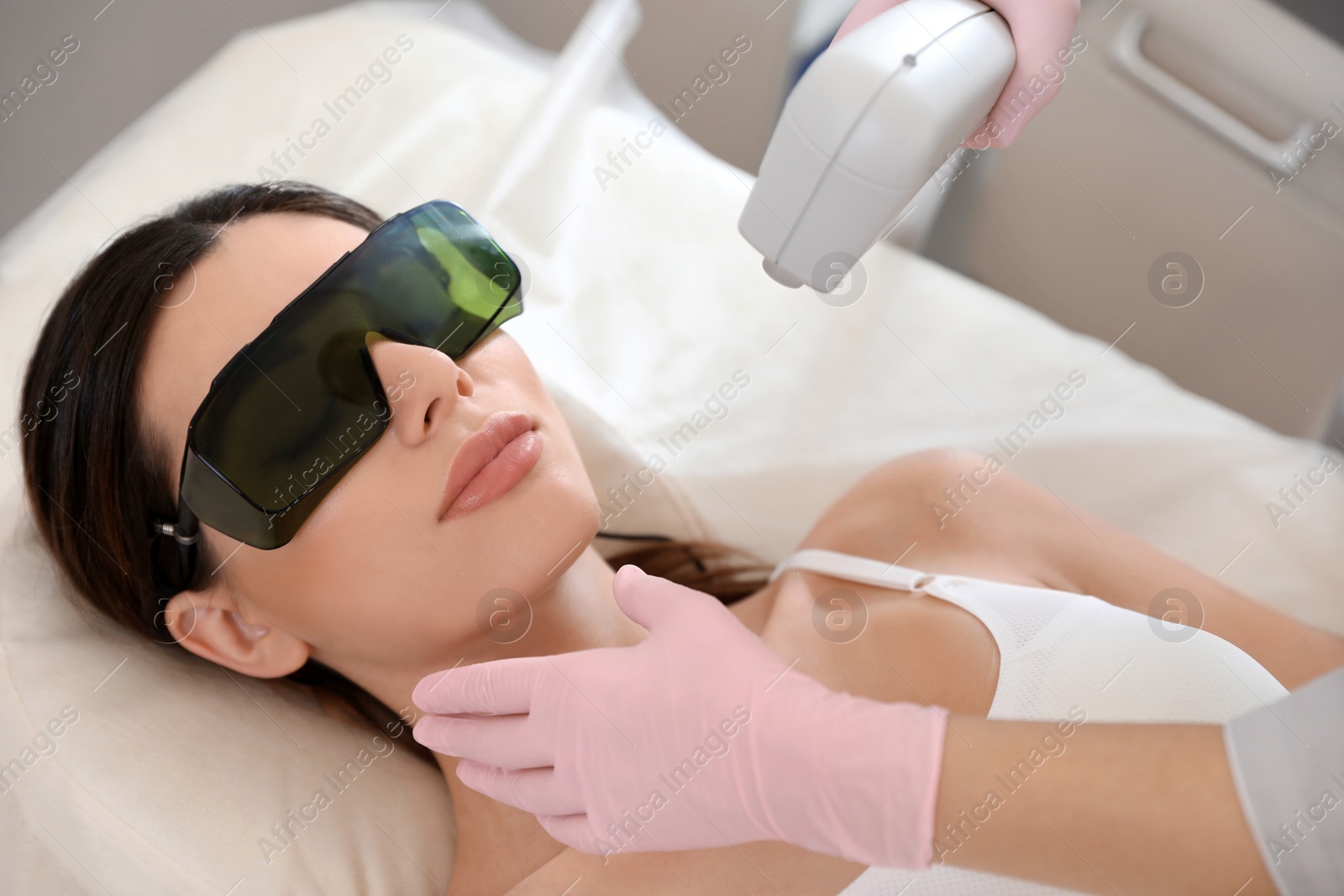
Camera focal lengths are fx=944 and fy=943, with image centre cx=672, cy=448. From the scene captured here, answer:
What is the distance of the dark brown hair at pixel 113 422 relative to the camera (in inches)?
40.4

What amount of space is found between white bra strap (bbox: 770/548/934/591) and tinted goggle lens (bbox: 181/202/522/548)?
0.58 m

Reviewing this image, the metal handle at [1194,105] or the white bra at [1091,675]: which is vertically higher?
the metal handle at [1194,105]

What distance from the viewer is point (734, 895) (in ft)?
3.19

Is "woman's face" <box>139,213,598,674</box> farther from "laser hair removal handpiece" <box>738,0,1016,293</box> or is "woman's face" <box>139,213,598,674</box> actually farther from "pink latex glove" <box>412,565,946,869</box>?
"laser hair removal handpiece" <box>738,0,1016,293</box>

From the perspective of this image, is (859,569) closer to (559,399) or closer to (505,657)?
(505,657)

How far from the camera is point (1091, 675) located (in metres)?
0.96

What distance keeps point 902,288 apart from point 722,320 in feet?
1.10

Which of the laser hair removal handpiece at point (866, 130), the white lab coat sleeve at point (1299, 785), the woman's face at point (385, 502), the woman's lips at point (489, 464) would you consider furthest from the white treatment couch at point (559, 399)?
the white lab coat sleeve at point (1299, 785)

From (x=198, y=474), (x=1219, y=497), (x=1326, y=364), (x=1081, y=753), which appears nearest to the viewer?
(x=1081, y=753)

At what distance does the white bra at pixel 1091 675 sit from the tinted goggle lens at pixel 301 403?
681 mm

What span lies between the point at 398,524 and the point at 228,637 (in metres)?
0.29

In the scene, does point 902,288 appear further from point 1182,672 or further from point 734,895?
point 734,895

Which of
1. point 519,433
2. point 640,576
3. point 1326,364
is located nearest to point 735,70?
point 1326,364

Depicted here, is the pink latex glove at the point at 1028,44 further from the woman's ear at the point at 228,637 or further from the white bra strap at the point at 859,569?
the woman's ear at the point at 228,637
